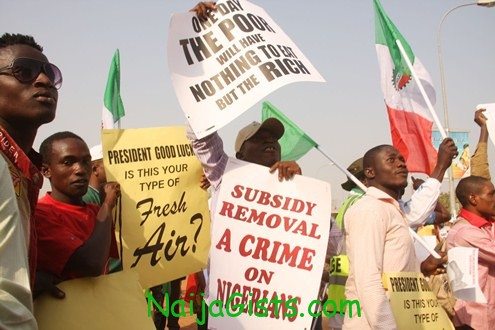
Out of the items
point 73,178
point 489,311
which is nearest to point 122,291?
point 73,178

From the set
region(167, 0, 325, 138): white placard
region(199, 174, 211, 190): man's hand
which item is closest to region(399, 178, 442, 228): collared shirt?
region(167, 0, 325, 138): white placard

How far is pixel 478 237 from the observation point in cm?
466

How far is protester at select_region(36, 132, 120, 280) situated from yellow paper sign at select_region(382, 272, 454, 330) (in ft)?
5.58

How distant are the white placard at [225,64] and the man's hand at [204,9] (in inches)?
1.2

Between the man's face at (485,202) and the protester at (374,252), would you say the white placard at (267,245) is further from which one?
the man's face at (485,202)

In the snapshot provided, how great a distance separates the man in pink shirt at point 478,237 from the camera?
4469mm

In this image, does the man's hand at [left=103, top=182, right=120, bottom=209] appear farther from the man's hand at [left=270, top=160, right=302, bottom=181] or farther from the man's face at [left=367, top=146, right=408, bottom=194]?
the man's face at [left=367, top=146, right=408, bottom=194]

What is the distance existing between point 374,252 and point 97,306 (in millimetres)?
1660

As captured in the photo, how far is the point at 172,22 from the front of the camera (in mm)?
3547

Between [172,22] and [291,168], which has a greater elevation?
[172,22]

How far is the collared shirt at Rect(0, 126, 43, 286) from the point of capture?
1.73 meters

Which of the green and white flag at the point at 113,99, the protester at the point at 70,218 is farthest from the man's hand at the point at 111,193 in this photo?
the green and white flag at the point at 113,99

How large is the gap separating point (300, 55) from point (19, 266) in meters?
2.70

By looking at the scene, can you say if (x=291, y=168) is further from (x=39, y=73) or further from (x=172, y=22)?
(x=39, y=73)
